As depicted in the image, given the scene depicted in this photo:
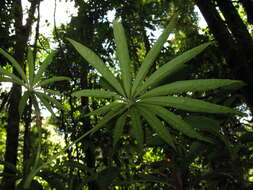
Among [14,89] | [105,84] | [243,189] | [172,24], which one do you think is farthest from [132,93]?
[14,89]

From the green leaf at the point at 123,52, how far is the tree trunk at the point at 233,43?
1.22 m

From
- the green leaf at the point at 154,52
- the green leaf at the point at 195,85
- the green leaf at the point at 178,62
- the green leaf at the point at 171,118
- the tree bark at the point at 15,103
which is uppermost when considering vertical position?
the tree bark at the point at 15,103

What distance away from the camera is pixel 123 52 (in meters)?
0.86

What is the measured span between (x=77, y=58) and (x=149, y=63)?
2.65m

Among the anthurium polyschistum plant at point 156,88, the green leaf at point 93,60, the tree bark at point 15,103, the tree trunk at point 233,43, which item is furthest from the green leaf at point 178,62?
the tree bark at point 15,103

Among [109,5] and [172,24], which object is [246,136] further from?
[109,5]

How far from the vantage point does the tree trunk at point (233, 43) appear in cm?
187

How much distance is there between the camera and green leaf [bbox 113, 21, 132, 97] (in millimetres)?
864

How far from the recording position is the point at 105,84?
4.24ft

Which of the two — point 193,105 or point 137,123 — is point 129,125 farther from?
point 193,105

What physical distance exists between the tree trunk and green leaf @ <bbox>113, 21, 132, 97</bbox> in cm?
122

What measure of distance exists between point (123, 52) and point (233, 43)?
145 cm

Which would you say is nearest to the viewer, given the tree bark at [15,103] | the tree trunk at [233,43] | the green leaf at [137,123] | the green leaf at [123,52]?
the green leaf at [123,52]

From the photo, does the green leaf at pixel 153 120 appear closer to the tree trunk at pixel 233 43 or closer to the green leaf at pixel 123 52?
the green leaf at pixel 123 52
